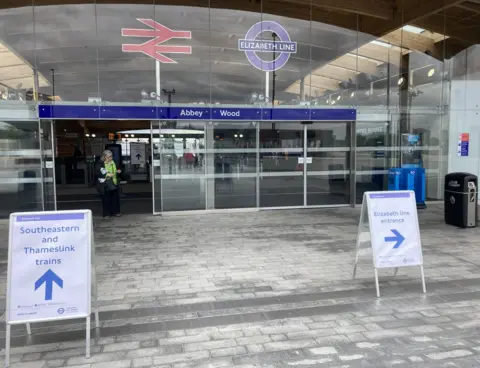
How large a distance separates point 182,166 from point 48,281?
693cm

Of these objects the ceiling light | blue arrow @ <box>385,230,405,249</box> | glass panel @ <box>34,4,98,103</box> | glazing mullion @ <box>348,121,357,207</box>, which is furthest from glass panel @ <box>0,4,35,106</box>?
the ceiling light

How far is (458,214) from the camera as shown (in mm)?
8242

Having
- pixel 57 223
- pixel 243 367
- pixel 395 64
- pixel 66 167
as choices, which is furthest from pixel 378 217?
pixel 66 167

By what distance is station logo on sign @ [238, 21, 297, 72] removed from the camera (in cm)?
1056

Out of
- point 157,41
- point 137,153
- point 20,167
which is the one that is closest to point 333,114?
point 157,41

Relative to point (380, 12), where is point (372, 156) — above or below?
below

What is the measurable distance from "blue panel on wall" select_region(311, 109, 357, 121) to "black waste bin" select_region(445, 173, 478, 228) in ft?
10.8

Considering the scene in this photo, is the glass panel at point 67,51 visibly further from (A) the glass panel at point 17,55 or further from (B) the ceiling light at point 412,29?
(B) the ceiling light at point 412,29

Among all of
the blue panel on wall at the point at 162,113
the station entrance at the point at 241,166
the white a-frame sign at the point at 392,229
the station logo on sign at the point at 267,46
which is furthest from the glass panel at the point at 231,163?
the white a-frame sign at the point at 392,229

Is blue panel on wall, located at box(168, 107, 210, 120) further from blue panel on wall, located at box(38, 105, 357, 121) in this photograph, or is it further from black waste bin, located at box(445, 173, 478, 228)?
black waste bin, located at box(445, 173, 478, 228)

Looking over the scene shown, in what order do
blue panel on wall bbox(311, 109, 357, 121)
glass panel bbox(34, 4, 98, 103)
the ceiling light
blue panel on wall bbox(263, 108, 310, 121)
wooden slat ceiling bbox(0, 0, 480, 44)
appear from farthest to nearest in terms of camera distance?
the ceiling light < wooden slat ceiling bbox(0, 0, 480, 44) < blue panel on wall bbox(311, 109, 357, 121) < blue panel on wall bbox(263, 108, 310, 121) < glass panel bbox(34, 4, 98, 103)

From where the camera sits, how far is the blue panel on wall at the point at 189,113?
9742 mm

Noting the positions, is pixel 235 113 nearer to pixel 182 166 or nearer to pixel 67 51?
pixel 182 166

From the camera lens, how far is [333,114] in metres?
10.6
